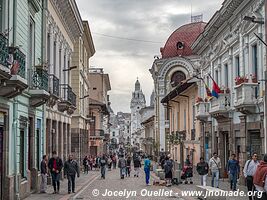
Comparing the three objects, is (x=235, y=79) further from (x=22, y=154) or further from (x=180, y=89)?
(x=180, y=89)

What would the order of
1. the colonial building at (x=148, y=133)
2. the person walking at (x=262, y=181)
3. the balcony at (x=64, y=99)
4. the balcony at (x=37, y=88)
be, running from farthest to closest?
the colonial building at (x=148, y=133), the balcony at (x=64, y=99), the balcony at (x=37, y=88), the person walking at (x=262, y=181)

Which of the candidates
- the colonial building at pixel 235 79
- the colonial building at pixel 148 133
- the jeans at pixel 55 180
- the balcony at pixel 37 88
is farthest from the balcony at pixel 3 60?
the colonial building at pixel 148 133

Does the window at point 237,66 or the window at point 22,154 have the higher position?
the window at point 237,66

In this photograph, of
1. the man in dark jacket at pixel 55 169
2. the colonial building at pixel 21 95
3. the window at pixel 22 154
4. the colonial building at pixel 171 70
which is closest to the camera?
the colonial building at pixel 21 95

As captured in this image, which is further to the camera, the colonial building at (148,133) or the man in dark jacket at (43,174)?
the colonial building at (148,133)

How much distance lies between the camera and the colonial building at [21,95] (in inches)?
634

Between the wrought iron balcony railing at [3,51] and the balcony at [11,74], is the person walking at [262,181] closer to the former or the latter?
the balcony at [11,74]

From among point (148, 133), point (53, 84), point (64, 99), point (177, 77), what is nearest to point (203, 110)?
point (64, 99)

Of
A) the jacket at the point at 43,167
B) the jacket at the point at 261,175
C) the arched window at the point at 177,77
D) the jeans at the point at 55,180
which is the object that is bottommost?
the jeans at the point at 55,180

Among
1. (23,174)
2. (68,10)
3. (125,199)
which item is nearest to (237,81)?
(125,199)

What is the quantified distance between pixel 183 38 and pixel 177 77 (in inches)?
190

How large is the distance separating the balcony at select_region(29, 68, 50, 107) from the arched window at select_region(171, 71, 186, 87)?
4789 cm

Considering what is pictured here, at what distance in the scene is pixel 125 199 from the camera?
18828 millimetres

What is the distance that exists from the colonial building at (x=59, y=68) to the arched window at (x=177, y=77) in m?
31.7
